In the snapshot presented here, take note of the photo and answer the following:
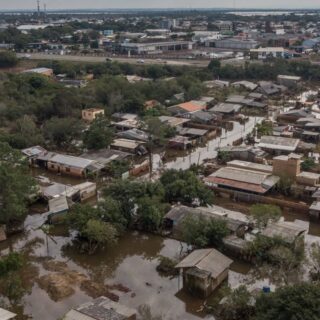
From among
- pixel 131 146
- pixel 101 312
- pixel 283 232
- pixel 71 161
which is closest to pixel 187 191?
pixel 283 232

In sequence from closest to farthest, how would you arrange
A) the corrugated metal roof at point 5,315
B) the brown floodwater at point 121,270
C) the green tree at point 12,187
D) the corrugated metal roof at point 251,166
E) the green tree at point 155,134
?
the corrugated metal roof at point 5,315 < the brown floodwater at point 121,270 < the green tree at point 12,187 < the corrugated metal roof at point 251,166 < the green tree at point 155,134

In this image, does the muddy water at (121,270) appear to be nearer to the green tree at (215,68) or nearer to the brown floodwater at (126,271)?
the brown floodwater at (126,271)

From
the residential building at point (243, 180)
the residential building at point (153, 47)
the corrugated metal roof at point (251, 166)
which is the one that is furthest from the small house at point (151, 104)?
the residential building at point (153, 47)

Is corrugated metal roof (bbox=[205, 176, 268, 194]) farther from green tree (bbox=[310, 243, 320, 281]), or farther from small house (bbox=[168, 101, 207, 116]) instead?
small house (bbox=[168, 101, 207, 116])

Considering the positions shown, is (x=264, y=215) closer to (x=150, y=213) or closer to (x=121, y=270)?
(x=150, y=213)

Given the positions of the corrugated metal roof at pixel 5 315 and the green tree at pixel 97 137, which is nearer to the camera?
the corrugated metal roof at pixel 5 315
